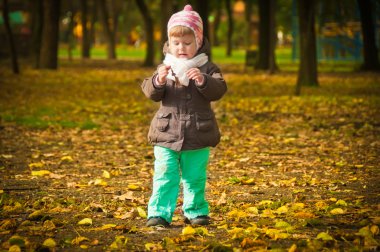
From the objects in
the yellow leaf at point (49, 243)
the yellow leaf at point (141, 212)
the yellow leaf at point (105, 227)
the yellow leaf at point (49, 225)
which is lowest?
the yellow leaf at point (141, 212)

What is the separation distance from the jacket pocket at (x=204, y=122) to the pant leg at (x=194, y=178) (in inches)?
6.7

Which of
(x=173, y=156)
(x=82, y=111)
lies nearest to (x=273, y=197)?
(x=173, y=156)

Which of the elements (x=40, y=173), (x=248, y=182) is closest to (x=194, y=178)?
(x=248, y=182)

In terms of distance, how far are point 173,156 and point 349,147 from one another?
5.34 metres

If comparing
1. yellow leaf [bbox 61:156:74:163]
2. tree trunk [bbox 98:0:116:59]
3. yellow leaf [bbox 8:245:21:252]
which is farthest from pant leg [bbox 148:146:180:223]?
tree trunk [bbox 98:0:116:59]

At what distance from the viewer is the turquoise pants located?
5.96 metres

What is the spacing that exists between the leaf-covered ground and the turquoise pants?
0.15 meters

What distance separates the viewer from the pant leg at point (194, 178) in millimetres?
6007

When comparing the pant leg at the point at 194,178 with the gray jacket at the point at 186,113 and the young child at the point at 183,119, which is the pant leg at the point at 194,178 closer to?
the young child at the point at 183,119

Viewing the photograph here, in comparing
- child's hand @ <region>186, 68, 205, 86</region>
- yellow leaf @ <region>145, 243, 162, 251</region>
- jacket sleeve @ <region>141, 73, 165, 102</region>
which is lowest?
yellow leaf @ <region>145, 243, 162, 251</region>

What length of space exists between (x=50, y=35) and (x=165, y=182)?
26.9 metres

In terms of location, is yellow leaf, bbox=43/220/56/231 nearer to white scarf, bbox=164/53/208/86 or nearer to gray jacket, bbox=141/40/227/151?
gray jacket, bbox=141/40/227/151

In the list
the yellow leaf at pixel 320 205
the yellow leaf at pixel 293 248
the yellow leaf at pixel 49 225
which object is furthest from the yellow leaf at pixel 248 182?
the yellow leaf at pixel 293 248

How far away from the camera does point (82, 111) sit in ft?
54.7
